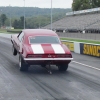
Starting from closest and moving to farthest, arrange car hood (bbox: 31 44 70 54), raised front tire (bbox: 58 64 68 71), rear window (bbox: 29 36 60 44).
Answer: car hood (bbox: 31 44 70 54)
raised front tire (bbox: 58 64 68 71)
rear window (bbox: 29 36 60 44)

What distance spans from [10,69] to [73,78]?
3404 mm

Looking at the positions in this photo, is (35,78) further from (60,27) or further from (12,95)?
(60,27)

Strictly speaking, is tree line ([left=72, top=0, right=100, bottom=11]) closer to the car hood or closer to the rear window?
the rear window

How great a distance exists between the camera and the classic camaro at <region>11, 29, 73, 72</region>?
44.9 feet

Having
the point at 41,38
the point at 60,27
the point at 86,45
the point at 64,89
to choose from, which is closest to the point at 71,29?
the point at 60,27

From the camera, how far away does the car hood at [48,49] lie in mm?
13841

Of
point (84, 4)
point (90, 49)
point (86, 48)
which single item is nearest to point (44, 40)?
point (90, 49)

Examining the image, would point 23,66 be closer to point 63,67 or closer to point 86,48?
point 63,67

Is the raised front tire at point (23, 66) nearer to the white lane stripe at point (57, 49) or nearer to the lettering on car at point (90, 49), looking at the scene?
the white lane stripe at point (57, 49)

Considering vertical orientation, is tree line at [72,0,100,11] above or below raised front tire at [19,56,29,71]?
above

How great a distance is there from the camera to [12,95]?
9.42 meters

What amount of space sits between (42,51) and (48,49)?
1.11 ft

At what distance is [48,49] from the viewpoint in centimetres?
1407

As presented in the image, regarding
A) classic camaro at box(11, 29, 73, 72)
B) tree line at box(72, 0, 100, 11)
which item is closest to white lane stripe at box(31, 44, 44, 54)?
classic camaro at box(11, 29, 73, 72)
